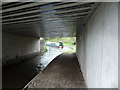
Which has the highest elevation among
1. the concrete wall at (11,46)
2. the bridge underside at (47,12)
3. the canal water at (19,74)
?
the bridge underside at (47,12)

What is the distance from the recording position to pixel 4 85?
3.88 metres

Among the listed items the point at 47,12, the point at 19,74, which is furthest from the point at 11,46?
→ the point at 47,12

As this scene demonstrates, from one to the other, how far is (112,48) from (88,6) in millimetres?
1401

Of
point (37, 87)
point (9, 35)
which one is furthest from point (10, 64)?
point (37, 87)

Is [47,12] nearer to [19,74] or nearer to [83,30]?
[83,30]

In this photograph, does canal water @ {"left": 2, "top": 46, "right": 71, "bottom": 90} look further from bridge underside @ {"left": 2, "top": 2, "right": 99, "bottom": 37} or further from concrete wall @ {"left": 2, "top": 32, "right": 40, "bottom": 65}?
bridge underside @ {"left": 2, "top": 2, "right": 99, "bottom": 37}

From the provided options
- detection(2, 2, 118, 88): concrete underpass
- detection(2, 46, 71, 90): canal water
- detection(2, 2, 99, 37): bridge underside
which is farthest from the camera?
detection(2, 46, 71, 90): canal water

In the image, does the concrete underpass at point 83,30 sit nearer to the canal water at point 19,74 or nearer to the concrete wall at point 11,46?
the concrete wall at point 11,46

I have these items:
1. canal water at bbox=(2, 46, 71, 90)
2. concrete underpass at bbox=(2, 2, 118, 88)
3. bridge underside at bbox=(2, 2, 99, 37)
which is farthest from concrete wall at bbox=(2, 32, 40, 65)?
bridge underside at bbox=(2, 2, 99, 37)

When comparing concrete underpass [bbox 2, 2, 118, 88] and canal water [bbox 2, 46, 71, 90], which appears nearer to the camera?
concrete underpass [bbox 2, 2, 118, 88]

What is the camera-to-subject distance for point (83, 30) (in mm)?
4402

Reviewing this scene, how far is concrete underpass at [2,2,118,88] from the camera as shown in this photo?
1.25 m

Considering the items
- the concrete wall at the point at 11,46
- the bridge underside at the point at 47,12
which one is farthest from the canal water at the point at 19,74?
the bridge underside at the point at 47,12

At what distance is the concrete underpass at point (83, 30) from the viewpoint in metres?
1.25
